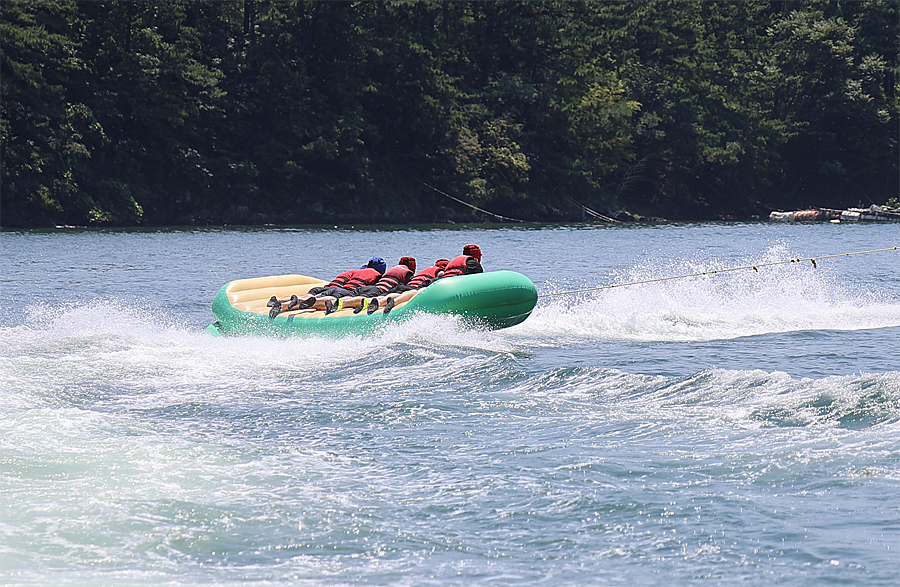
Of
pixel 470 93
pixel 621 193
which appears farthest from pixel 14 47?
pixel 621 193

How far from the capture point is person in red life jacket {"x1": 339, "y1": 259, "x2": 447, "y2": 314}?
10453 millimetres

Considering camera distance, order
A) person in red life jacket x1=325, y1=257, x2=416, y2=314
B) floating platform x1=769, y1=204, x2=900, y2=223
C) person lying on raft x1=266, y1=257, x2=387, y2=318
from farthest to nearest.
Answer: floating platform x1=769, y1=204, x2=900, y2=223 < person lying on raft x1=266, y1=257, x2=387, y2=318 < person in red life jacket x1=325, y1=257, x2=416, y2=314

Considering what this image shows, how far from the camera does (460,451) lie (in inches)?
246

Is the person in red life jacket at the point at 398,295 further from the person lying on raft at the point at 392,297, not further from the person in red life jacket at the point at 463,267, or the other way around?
the person in red life jacket at the point at 463,267

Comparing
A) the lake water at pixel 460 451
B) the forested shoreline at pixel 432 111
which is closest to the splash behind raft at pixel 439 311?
the lake water at pixel 460 451

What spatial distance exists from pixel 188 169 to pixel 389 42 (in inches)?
380

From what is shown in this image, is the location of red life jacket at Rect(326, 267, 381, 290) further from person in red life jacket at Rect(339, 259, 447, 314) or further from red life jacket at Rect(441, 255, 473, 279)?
red life jacket at Rect(441, 255, 473, 279)

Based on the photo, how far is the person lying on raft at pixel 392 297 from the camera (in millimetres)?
10461

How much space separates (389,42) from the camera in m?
41.1

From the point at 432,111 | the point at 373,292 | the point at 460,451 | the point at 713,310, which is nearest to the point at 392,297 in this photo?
the point at 373,292

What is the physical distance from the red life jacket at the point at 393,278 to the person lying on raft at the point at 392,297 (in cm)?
5

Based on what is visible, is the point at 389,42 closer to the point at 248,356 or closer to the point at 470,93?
the point at 470,93

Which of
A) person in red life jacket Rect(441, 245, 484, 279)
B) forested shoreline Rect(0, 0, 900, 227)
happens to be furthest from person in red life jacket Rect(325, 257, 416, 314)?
forested shoreline Rect(0, 0, 900, 227)

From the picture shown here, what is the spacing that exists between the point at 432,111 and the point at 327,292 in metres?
31.4
